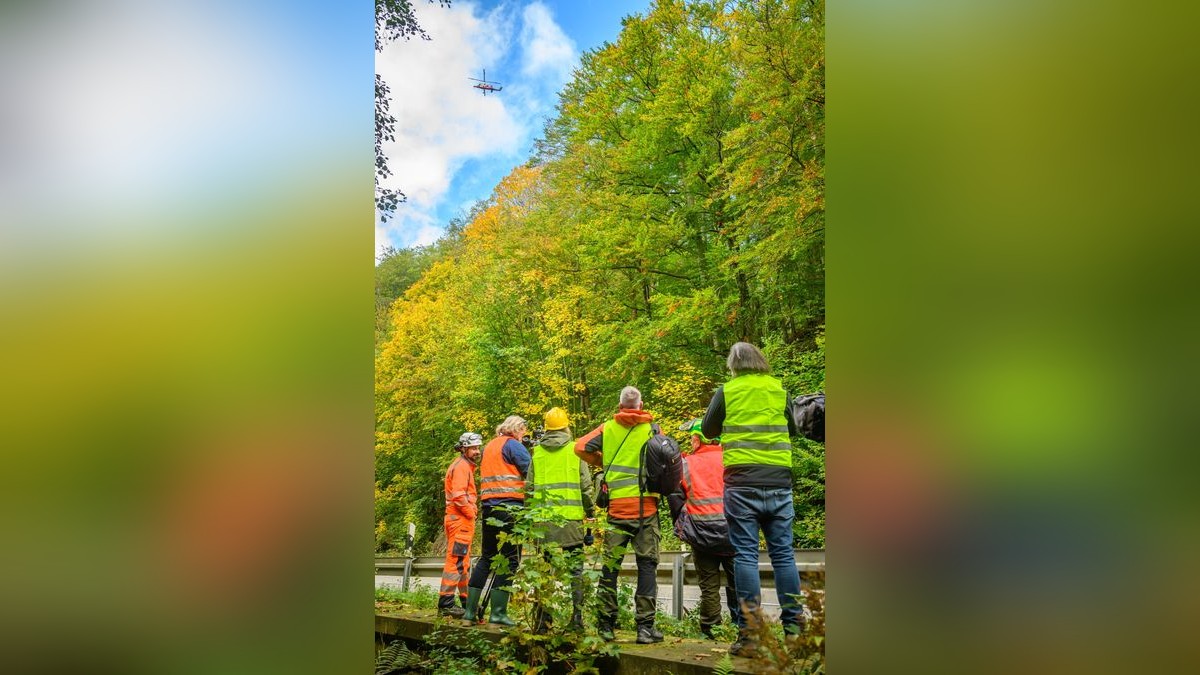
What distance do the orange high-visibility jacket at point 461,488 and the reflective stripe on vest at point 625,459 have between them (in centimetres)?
213

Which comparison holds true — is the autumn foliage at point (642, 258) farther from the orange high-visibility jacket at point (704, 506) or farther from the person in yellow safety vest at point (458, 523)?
the orange high-visibility jacket at point (704, 506)

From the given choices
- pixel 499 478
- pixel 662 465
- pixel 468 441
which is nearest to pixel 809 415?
pixel 662 465

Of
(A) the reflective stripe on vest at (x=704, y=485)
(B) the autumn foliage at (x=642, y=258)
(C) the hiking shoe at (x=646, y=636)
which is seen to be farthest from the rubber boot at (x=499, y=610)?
(B) the autumn foliage at (x=642, y=258)

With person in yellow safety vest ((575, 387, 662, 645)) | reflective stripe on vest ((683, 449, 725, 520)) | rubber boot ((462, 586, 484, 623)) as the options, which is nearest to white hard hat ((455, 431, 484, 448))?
rubber boot ((462, 586, 484, 623))

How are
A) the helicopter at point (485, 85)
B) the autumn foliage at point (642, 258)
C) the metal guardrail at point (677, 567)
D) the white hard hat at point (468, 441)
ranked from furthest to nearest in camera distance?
1. the helicopter at point (485, 85)
2. the autumn foliage at point (642, 258)
3. the metal guardrail at point (677, 567)
4. the white hard hat at point (468, 441)

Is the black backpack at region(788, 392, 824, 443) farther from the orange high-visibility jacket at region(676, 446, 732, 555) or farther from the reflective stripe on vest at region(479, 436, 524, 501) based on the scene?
the reflective stripe on vest at region(479, 436, 524, 501)

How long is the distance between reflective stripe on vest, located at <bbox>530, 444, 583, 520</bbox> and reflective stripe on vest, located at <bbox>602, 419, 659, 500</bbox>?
0.36 m

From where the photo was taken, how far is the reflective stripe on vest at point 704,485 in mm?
4746

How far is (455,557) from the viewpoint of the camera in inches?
253

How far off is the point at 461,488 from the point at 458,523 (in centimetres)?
32
